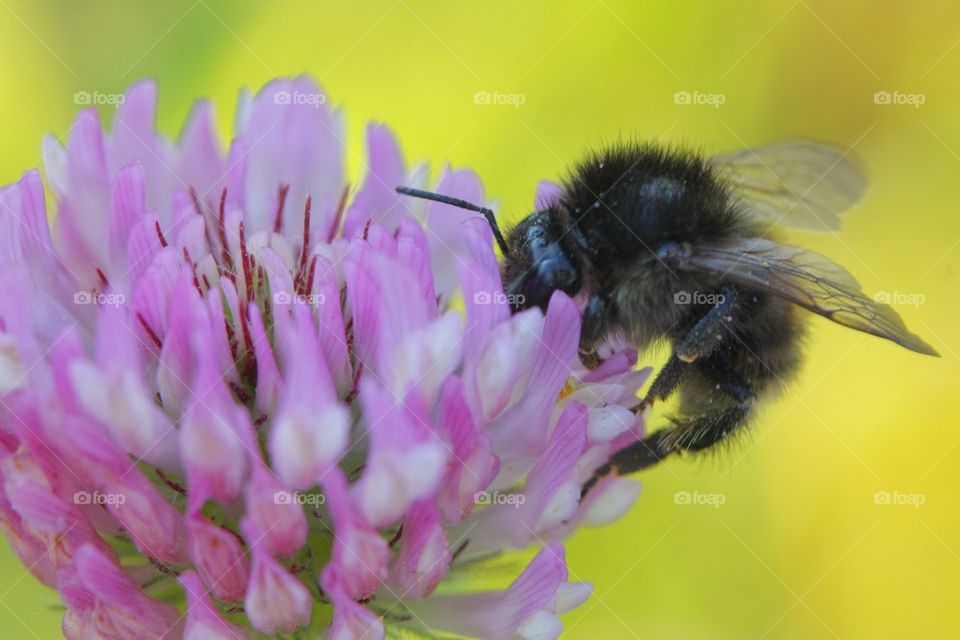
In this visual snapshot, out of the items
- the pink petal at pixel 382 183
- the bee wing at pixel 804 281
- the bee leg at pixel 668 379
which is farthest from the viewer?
the pink petal at pixel 382 183

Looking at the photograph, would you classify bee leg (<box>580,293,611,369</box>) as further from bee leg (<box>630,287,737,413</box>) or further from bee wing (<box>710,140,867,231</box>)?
bee wing (<box>710,140,867,231</box>)

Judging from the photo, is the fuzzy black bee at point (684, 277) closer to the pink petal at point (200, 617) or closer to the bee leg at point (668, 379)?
the bee leg at point (668, 379)

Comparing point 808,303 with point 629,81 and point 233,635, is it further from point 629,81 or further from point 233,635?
point 629,81

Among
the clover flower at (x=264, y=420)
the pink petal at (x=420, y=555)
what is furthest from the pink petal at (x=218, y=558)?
the pink petal at (x=420, y=555)

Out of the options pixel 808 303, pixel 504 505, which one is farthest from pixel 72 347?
pixel 808 303

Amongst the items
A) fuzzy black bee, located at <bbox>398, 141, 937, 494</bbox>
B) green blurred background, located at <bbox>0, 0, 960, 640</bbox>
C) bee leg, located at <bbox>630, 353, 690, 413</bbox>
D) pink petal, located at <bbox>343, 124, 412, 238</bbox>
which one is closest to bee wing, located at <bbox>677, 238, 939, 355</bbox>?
fuzzy black bee, located at <bbox>398, 141, 937, 494</bbox>

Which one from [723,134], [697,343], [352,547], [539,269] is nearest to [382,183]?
[539,269]
